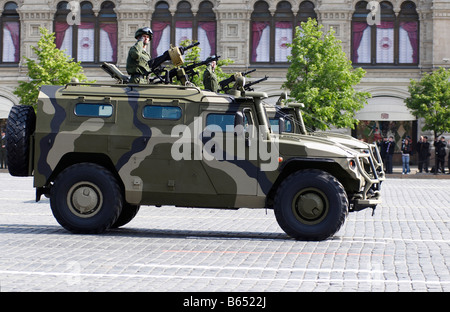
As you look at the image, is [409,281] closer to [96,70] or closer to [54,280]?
[54,280]

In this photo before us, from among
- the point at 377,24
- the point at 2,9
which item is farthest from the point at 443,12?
the point at 2,9

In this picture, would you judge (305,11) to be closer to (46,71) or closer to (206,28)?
(206,28)

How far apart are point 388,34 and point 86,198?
39.8m

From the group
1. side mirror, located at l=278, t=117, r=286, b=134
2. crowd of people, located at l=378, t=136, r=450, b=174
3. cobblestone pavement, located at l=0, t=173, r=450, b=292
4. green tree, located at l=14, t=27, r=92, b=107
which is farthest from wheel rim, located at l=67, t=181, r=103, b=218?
green tree, located at l=14, t=27, r=92, b=107

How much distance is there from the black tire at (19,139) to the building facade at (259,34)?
37532mm

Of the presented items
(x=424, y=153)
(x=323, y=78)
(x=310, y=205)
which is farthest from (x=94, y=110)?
(x=323, y=78)

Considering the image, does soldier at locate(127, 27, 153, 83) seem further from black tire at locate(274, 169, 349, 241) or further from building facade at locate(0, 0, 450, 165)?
building facade at locate(0, 0, 450, 165)

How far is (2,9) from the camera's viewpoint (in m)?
53.0

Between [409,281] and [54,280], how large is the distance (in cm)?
350

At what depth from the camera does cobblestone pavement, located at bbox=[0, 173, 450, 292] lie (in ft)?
30.8

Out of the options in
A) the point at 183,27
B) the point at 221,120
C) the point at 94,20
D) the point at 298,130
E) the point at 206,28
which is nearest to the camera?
the point at 221,120

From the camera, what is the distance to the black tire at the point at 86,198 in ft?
Answer: 45.8

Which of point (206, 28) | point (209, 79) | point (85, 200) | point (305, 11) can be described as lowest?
point (85, 200)

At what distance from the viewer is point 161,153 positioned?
14.0m
